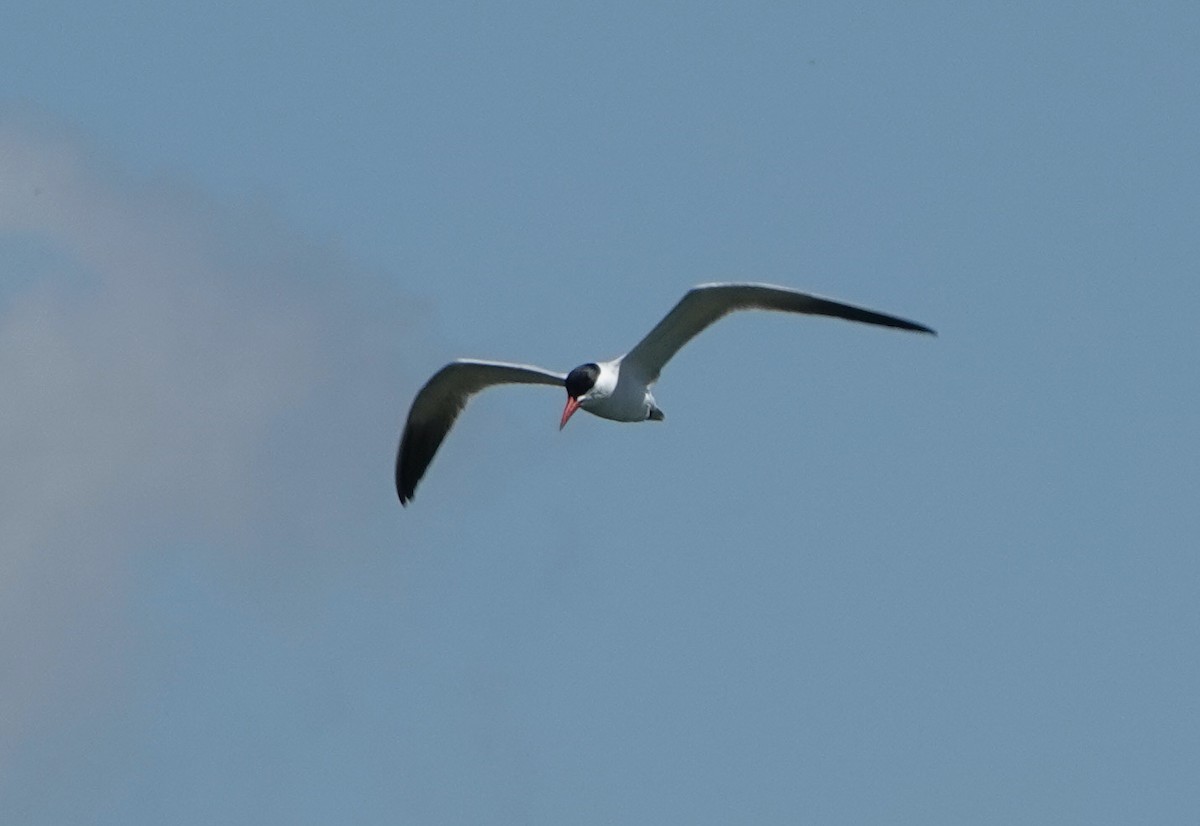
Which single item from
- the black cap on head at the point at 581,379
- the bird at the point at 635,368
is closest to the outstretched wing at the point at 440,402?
the bird at the point at 635,368

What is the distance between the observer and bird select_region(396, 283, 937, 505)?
25547 mm

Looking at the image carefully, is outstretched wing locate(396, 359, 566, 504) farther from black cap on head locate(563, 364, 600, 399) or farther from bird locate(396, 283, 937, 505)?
black cap on head locate(563, 364, 600, 399)

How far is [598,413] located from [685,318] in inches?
61.6

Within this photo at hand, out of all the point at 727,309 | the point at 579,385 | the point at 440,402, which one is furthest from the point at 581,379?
the point at 440,402

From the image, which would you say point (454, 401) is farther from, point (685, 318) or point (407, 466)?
point (685, 318)

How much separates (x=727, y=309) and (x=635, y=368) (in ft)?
4.48

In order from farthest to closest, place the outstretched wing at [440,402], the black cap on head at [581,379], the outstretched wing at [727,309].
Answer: the outstretched wing at [440,402]
the black cap on head at [581,379]
the outstretched wing at [727,309]

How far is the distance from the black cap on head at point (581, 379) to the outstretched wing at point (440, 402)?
88 cm

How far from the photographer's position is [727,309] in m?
25.8

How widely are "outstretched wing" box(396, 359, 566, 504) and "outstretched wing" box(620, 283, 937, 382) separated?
1.54 metres

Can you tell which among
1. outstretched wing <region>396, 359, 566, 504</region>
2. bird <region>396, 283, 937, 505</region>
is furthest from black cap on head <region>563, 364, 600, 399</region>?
outstretched wing <region>396, 359, 566, 504</region>

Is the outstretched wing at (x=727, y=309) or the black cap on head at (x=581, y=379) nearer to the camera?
the outstretched wing at (x=727, y=309)

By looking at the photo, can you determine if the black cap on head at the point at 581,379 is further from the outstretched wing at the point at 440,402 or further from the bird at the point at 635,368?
the outstretched wing at the point at 440,402

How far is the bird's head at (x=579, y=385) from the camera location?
2614 centimetres
